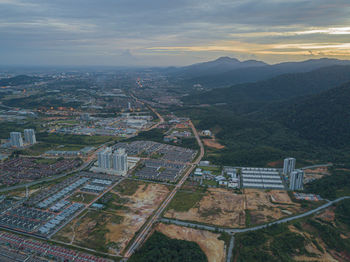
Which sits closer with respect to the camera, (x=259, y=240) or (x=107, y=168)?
(x=259, y=240)

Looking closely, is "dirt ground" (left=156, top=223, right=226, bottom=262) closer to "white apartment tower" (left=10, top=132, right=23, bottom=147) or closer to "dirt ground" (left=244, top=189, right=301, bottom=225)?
"dirt ground" (left=244, top=189, right=301, bottom=225)

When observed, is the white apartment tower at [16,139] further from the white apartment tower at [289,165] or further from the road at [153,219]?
the white apartment tower at [289,165]

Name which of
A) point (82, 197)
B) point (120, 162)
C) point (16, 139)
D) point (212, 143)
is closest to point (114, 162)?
point (120, 162)

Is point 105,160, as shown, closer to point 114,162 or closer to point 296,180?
point 114,162

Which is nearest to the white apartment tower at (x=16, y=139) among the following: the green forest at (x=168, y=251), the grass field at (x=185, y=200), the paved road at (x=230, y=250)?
the grass field at (x=185, y=200)

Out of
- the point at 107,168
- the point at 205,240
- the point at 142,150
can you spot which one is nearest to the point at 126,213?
the point at 205,240

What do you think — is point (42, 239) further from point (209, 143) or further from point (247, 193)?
point (209, 143)

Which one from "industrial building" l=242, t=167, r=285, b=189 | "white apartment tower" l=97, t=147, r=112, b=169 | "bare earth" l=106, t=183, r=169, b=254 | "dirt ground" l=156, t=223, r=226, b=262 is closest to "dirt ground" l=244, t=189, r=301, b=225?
"industrial building" l=242, t=167, r=285, b=189

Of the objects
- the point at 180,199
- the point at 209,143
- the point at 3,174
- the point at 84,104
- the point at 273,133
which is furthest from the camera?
the point at 84,104
